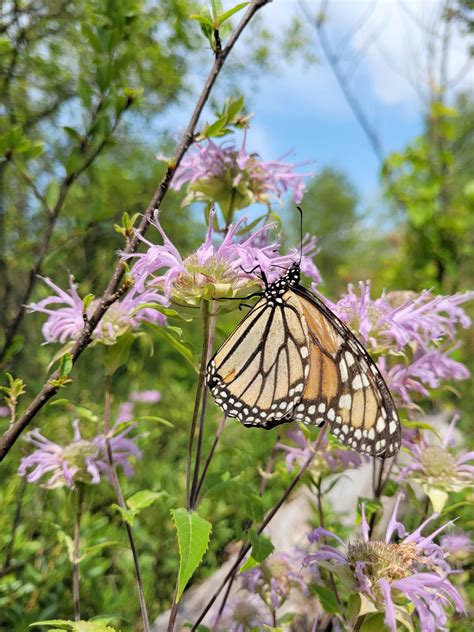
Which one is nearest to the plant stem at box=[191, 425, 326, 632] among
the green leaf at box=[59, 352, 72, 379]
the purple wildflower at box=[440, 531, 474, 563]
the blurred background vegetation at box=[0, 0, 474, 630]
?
the blurred background vegetation at box=[0, 0, 474, 630]

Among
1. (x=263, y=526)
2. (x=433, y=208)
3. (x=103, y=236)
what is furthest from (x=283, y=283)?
(x=433, y=208)

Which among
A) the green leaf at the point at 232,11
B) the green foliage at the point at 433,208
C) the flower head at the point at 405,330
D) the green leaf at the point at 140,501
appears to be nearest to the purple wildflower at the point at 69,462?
the green leaf at the point at 140,501

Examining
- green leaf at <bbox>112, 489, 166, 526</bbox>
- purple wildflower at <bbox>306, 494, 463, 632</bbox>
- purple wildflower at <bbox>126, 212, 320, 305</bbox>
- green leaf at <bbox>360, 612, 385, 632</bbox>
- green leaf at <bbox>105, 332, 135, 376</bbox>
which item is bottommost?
green leaf at <bbox>360, 612, 385, 632</bbox>

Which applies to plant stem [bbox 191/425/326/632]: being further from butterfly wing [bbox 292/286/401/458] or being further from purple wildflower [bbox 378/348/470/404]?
purple wildflower [bbox 378/348/470/404]

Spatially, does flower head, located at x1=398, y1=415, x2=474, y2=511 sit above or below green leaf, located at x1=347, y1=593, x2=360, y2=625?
above

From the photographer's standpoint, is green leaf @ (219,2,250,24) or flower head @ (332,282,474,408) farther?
flower head @ (332,282,474,408)

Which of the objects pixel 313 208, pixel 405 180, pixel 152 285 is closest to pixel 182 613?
pixel 152 285

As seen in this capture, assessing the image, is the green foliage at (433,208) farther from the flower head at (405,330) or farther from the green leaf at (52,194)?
the green leaf at (52,194)

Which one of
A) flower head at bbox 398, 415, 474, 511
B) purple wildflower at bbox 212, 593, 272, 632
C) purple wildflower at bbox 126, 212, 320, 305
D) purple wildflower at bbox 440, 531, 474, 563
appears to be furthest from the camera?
purple wildflower at bbox 440, 531, 474, 563
